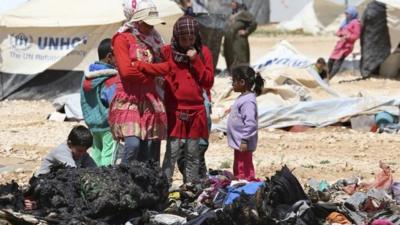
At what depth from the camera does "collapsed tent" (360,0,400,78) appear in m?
17.9

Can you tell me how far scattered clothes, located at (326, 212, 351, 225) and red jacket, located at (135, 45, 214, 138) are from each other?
140 centimetres

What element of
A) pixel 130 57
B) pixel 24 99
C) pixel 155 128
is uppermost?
pixel 130 57

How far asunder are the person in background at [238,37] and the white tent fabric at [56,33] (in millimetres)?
2681

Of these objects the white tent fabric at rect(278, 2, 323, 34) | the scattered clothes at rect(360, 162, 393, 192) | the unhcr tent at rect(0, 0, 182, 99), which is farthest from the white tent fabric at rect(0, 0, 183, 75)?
the white tent fabric at rect(278, 2, 323, 34)

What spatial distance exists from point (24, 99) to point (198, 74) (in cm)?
827

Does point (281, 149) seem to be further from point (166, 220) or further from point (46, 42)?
point (46, 42)

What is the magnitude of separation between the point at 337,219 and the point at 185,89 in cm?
160

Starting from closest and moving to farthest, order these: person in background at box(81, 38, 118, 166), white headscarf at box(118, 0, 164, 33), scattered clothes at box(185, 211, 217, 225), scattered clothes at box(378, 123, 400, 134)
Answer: scattered clothes at box(185, 211, 217, 225) < white headscarf at box(118, 0, 164, 33) < person in background at box(81, 38, 118, 166) < scattered clothes at box(378, 123, 400, 134)

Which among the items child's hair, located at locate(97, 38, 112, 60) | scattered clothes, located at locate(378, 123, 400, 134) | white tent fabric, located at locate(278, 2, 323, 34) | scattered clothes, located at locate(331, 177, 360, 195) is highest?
child's hair, located at locate(97, 38, 112, 60)

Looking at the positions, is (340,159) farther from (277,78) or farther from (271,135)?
(277,78)

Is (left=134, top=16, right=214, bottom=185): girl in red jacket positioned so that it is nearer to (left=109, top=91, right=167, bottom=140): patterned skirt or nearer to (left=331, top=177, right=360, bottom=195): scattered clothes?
(left=109, top=91, right=167, bottom=140): patterned skirt

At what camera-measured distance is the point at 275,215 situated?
19.9ft

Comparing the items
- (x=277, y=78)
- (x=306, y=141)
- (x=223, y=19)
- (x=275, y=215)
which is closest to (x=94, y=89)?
(x=275, y=215)

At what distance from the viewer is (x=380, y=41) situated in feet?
59.5
